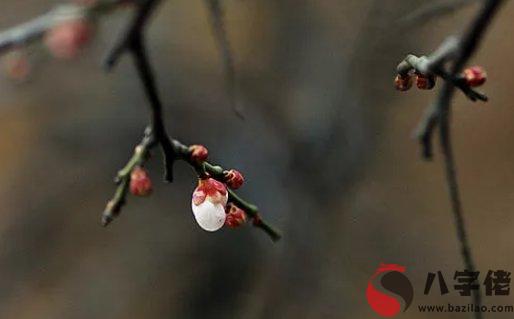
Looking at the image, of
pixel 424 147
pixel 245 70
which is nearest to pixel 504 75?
pixel 245 70

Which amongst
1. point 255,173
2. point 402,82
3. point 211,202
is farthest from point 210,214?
point 255,173

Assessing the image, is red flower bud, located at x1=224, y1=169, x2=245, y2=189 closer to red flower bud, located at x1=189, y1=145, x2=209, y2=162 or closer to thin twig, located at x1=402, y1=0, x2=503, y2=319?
red flower bud, located at x1=189, y1=145, x2=209, y2=162

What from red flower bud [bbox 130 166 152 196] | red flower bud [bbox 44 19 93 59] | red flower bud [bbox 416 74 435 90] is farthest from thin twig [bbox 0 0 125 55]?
red flower bud [bbox 416 74 435 90]

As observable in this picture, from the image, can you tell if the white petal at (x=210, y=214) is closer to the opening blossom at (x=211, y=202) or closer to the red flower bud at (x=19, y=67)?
the opening blossom at (x=211, y=202)

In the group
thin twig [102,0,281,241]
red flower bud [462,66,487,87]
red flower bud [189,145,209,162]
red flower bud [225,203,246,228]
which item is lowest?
thin twig [102,0,281,241]

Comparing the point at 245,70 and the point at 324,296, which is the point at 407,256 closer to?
the point at 324,296

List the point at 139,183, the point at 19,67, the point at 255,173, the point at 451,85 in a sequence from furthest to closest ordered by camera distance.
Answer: the point at 255,173
the point at 19,67
the point at 139,183
the point at 451,85

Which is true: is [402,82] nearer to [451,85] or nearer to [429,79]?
[429,79]
